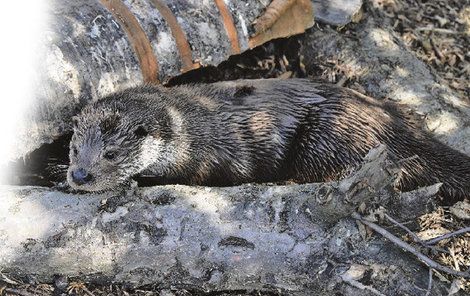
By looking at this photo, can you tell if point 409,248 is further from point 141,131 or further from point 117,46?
point 117,46

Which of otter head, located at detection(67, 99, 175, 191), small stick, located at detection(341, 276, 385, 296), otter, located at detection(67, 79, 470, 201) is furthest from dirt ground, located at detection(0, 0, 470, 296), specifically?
otter head, located at detection(67, 99, 175, 191)

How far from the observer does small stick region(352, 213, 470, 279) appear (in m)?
2.85

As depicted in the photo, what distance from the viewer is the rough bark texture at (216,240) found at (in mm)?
2980

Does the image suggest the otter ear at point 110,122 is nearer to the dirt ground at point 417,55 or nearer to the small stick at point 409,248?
the dirt ground at point 417,55

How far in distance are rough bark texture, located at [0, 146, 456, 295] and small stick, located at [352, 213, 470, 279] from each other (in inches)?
2.5

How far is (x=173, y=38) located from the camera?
4.21m

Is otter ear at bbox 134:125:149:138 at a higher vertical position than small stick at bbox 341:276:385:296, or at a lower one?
higher

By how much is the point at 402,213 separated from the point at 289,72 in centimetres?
209

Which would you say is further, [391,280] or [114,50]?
[114,50]

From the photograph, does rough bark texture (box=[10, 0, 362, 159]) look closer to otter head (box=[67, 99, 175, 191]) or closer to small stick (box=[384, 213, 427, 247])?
otter head (box=[67, 99, 175, 191])

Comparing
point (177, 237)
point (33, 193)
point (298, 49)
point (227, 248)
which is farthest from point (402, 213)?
point (298, 49)

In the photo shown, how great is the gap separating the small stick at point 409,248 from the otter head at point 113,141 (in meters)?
1.39

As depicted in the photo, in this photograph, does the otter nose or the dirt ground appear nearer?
the dirt ground

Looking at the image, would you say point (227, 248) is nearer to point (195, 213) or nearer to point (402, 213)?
point (195, 213)
